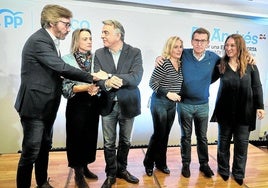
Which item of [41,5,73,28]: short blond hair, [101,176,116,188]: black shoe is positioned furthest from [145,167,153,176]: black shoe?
[41,5,73,28]: short blond hair

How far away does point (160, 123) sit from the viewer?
8.29ft

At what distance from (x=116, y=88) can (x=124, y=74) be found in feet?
0.48

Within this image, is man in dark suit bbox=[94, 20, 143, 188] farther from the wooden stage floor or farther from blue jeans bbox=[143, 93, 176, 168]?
the wooden stage floor

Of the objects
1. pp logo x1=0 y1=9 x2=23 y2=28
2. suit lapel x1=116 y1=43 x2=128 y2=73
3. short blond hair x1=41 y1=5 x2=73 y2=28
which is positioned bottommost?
suit lapel x1=116 y1=43 x2=128 y2=73

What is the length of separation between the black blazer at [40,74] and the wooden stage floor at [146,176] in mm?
969

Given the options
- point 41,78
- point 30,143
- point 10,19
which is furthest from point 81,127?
point 10,19

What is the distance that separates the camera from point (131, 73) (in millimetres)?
2240

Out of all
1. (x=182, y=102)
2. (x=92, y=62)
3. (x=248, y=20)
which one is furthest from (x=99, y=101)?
(x=248, y=20)

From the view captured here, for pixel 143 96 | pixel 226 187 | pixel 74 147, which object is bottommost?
pixel 226 187

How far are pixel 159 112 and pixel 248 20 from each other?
8.56 ft

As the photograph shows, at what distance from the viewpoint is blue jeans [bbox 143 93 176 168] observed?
251cm

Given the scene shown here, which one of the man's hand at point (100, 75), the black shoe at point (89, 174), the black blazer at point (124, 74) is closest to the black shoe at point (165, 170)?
the black shoe at point (89, 174)

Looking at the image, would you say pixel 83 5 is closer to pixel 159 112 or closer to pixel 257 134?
pixel 159 112

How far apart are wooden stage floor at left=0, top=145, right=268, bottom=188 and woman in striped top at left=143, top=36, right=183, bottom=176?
1.13 ft
